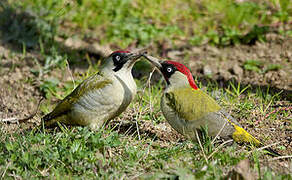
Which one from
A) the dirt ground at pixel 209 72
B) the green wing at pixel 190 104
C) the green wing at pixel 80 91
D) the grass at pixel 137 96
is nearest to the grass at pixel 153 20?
the grass at pixel 137 96

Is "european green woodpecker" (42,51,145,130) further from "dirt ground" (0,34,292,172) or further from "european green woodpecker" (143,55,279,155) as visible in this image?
"dirt ground" (0,34,292,172)

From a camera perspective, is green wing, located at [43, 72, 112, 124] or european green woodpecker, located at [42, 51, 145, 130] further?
green wing, located at [43, 72, 112, 124]

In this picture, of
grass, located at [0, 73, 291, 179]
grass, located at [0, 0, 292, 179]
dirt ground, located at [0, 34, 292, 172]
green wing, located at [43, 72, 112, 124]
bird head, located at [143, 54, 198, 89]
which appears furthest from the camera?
dirt ground, located at [0, 34, 292, 172]

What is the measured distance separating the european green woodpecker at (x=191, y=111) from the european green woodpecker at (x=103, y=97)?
1.26 feet

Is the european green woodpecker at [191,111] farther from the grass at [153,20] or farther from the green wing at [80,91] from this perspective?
the grass at [153,20]

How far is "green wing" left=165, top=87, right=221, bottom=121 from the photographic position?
3.99 m

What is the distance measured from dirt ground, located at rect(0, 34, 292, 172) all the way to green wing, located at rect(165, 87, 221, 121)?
1.92 feet

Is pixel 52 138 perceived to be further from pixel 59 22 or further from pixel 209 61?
pixel 59 22

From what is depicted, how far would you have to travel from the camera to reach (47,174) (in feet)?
11.7

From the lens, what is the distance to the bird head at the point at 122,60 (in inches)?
172

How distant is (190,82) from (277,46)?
357 centimetres

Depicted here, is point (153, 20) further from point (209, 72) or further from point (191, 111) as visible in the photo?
point (191, 111)

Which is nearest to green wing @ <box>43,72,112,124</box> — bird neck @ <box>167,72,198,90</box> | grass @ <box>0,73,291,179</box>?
grass @ <box>0,73,291,179</box>

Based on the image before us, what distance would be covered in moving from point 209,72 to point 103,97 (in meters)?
2.80
